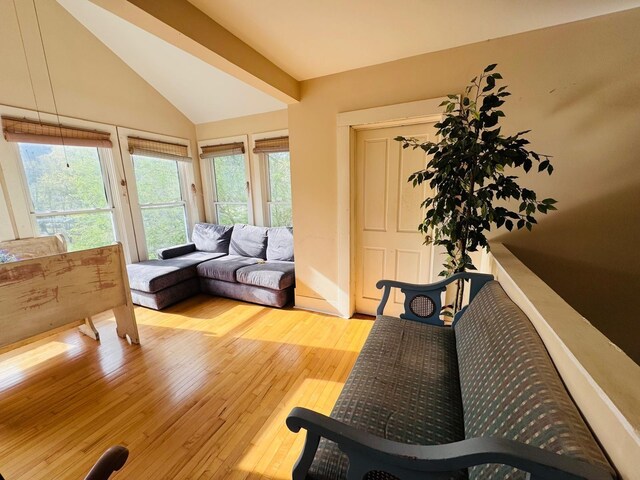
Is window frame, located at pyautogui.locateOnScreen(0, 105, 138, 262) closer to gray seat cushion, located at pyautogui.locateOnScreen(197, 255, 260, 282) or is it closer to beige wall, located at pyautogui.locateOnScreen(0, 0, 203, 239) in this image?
beige wall, located at pyautogui.locateOnScreen(0, 0, 203, 239)

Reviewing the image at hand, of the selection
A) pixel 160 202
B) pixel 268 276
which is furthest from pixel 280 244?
pixel 160 202

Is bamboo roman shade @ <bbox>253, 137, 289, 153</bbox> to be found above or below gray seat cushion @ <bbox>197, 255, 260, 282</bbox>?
above

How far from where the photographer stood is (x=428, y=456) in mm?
617

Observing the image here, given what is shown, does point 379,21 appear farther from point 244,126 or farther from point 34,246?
point 34,246

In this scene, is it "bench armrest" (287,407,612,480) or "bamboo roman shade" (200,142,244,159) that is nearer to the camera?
"bench armrest" (287,407,612,480)

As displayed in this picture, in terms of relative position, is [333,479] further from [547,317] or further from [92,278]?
[92,278]

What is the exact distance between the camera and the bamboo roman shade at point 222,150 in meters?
3.85

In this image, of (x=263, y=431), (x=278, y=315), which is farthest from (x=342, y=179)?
(x=263, y=431)

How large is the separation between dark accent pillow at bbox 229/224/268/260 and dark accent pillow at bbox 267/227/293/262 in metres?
0.13

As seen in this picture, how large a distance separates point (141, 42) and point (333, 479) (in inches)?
162

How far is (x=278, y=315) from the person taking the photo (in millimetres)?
2900

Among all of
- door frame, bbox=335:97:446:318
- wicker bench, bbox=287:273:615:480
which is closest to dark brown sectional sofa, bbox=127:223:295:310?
door frame, bbox=335:97:446:318

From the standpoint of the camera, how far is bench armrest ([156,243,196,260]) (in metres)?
3.72

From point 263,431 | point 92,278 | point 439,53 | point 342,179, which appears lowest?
point 263,431
